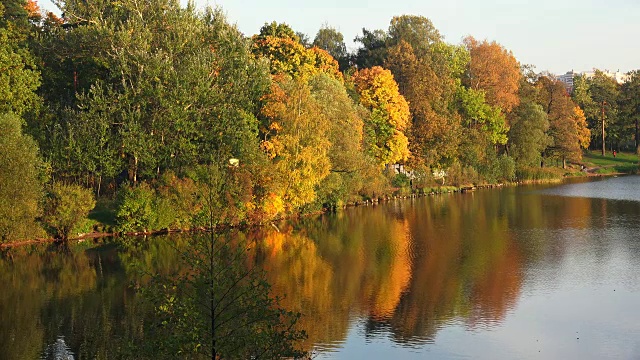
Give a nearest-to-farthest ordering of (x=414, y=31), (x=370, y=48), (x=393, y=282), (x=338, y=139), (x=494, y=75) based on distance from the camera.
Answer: (x=393, y=282) < (x=338, y=139) < (x=494, y=75) < (x=414, y=31) < (x=370, y=48)

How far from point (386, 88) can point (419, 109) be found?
23.9 feet

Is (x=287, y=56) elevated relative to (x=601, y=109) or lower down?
elevated

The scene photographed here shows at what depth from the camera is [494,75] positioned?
88.7 metres

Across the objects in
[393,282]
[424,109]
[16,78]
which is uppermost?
[424,109]

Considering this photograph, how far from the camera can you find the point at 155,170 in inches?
2063

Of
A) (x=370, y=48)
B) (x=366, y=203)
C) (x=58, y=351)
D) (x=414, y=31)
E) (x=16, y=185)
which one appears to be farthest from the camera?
(x=370, y=48)

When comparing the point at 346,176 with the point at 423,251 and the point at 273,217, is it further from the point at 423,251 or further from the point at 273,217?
the point at 423,251

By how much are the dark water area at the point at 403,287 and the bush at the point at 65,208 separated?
7.71ft

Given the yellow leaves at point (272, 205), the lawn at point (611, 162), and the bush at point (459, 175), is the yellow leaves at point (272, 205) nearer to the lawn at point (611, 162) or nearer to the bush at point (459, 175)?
the bush at point (459, 175)

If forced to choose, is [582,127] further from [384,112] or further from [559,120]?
[384,112]

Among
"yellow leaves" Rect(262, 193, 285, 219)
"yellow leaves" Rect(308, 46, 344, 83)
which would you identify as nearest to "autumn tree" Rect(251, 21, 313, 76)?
"yellow leaves" Rect(308, 46, 344, 83)

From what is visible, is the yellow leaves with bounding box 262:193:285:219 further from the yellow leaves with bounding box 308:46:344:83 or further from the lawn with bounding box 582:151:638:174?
the lawn with bounding box 582:151:638:174

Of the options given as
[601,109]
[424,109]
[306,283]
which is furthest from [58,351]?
[601,109]

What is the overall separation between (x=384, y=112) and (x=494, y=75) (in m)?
24.9
